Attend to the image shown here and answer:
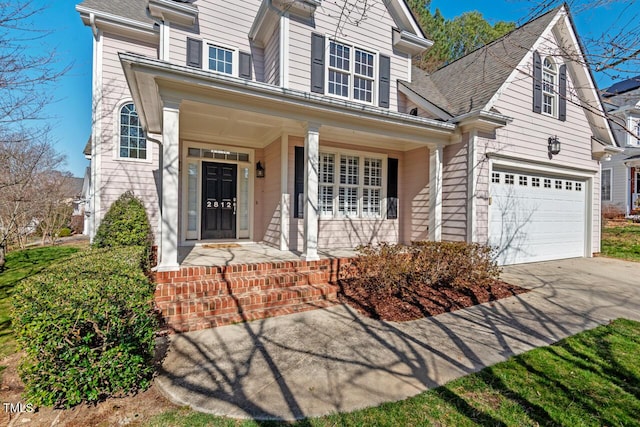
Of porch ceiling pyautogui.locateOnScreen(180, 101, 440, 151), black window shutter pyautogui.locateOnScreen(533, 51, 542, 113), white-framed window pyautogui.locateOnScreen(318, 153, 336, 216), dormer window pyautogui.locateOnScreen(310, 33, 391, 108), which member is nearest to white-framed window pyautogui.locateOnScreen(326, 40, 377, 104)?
dormer window pyautogui.locateOnScreen(310, 33, 391, 108)

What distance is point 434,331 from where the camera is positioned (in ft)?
12.7

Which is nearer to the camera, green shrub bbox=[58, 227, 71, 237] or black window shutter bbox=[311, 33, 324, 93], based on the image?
black window shutter bbox=[311, 33, 324, 93]

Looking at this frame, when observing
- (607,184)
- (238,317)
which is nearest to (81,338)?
(238,317)

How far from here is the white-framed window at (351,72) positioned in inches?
290

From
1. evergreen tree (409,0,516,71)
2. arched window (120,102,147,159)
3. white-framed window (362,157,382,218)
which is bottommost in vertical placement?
white-framed window (362,157,382,218)

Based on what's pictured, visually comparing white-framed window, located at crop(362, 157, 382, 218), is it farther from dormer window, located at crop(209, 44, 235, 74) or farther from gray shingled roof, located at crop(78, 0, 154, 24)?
gray shingled roof, located at crop(78, 0, 154, 24)

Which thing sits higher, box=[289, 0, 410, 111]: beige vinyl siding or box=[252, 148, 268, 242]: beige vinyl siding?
box=[289, 0, 410, 111]: beige vinyl siding

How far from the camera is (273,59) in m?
7.21

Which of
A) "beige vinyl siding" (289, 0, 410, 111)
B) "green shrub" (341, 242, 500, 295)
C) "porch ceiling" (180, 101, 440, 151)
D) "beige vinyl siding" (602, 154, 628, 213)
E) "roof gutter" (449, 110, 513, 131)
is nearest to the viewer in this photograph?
"green shrub" (341, 242, 500, 295)

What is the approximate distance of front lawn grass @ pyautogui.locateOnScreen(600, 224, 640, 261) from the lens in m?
9.29

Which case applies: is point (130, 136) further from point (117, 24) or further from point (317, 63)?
point (317, 63)

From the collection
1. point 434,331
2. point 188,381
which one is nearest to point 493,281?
point 434,331

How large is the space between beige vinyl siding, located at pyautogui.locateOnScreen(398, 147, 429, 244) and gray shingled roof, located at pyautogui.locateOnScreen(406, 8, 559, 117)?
141cm

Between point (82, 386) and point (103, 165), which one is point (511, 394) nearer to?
point (82, 386)
